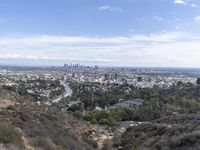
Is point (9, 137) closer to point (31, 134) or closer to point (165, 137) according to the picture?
point (31, 134)

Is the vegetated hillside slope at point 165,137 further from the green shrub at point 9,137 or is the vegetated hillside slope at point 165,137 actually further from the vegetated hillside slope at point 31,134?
the green shrub at point 9,137

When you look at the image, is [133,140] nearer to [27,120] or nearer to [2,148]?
[27,120]

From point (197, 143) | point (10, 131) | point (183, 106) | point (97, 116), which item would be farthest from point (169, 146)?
point (183, 106)

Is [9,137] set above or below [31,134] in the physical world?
above

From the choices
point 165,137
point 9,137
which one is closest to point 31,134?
point 9,137

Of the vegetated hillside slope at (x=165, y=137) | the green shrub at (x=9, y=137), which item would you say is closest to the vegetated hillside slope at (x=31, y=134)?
the green shrub at (x=9, y=137)

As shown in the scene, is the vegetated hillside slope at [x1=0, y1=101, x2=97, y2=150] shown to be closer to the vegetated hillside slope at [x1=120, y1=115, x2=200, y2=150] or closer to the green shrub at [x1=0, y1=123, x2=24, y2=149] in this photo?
the green shrub at [x1=0, y1=123, x2=24, y2=149]

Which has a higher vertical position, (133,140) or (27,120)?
(27,120)

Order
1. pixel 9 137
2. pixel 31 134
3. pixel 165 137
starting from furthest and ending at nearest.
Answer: pixel 165 137 → pixel 31 134 → pixel 9 137
